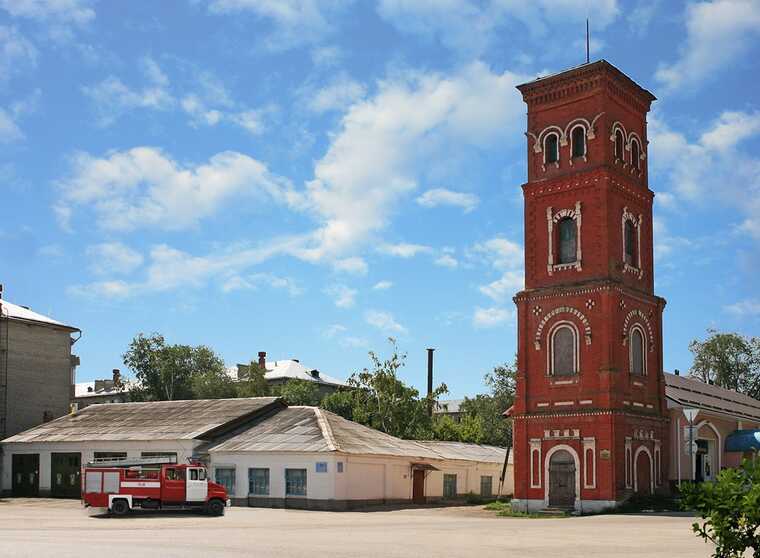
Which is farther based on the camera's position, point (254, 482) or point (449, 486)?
point (449, 486)

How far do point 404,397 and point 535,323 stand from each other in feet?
112

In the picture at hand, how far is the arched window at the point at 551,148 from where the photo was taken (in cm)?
4953

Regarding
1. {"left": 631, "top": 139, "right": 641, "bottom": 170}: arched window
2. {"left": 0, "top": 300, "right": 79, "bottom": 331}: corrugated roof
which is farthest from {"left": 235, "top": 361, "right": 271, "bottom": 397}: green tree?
{"left": 631, "top": 139, "right": 641, "bottom": 170}: arched window

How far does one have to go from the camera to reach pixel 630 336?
47844 mm

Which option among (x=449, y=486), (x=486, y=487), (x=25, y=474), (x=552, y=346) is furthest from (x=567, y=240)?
(x=25, y=474)

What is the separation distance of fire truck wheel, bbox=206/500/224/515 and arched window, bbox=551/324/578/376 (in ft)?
58.1

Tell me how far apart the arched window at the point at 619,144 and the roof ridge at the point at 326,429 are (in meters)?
20.6

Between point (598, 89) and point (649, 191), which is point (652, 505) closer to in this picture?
point (649, 191)

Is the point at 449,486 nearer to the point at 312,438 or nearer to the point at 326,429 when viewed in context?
the point at 326,429

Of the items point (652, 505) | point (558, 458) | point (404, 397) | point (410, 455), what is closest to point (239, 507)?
point (410, 455)

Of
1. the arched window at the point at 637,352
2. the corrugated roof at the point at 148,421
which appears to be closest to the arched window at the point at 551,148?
the arched window at the point at 637,352

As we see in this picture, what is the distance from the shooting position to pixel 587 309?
4675 cm

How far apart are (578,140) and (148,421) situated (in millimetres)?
31186

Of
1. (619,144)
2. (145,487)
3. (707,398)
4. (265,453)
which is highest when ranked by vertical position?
(619,144)
